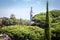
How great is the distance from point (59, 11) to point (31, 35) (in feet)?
33.7

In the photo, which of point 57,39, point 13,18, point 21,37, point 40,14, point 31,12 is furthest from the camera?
point 13,18

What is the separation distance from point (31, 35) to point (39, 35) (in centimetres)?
71

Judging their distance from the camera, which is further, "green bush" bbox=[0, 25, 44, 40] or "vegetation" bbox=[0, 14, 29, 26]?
"vegetation" bbox=[0, 14, 29, 26]

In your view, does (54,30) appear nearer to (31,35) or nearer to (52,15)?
(31,35)

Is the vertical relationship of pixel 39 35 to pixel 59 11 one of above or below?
below

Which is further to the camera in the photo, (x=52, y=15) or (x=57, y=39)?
(x=52, y=15)

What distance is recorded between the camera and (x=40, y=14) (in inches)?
967

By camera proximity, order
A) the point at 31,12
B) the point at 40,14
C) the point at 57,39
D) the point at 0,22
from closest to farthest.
Answer: 1. the point at 57,39
2. the point at 31,12
3. the point at 40,14
4. the point at 0,22

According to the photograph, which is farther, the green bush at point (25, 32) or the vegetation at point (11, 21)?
the vegetation at point (11, 21)

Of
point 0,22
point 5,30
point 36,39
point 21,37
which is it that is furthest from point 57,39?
point 0,22

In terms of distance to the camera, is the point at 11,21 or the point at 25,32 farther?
the point at 11,21

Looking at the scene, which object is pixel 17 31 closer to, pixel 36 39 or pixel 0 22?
pixel 36 39

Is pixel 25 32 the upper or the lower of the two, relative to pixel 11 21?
lower

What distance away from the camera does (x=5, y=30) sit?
1816 centimetres
